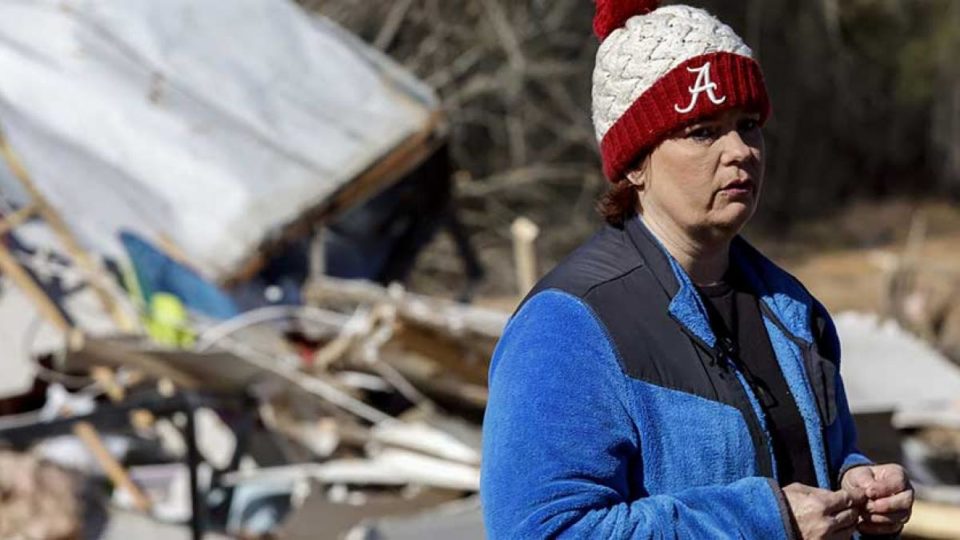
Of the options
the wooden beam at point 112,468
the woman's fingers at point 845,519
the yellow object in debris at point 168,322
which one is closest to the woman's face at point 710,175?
the woman's fingers at point 845,519

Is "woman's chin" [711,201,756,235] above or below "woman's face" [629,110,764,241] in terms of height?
below

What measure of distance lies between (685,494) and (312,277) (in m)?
5.14

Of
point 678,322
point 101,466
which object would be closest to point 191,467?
point 101,466

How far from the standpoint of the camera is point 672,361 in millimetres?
2291

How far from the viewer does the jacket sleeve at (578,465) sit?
2178 millimetres

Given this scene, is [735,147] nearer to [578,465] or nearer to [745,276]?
[745,276]

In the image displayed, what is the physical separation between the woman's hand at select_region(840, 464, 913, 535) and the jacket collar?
0.23m

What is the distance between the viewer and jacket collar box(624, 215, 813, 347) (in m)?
2.35

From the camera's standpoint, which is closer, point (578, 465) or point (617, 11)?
point (578, 465)

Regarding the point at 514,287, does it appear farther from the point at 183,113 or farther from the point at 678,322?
the point at 678,322

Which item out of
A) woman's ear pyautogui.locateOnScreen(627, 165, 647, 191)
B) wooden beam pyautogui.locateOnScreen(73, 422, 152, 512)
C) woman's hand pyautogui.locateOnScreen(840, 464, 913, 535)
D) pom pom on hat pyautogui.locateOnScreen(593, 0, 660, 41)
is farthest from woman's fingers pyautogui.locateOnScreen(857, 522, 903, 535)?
wooden beam pyautogui.locateOnScreen(73, 422, 152, 512)

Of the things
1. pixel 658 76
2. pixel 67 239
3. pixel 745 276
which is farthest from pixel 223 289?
pixel 658 76

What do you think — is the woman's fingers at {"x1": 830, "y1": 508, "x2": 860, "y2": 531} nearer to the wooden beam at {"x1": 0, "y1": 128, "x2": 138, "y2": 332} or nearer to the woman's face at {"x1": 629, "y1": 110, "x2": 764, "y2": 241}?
the woman's face at {"x1": 629, "y1": 110, "x2": 764, "y2": 241}

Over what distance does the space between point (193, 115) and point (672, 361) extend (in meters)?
5.41
